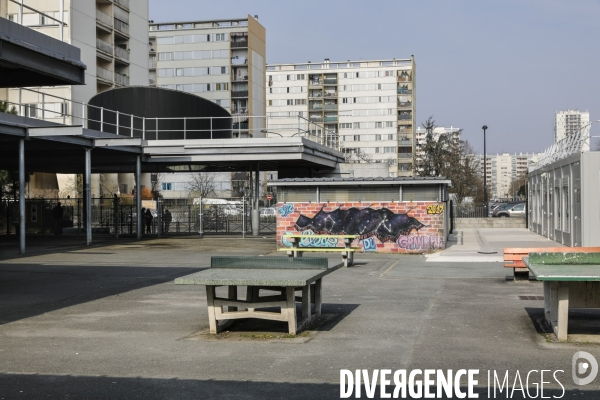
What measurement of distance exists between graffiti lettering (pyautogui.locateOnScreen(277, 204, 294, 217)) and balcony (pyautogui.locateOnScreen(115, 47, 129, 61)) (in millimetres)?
49679

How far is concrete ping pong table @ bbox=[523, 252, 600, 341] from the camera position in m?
8.98

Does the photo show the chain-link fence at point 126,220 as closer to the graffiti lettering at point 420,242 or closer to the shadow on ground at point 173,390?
the graffiti lettering at point 420,242

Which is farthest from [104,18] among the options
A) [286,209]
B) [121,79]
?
[286,209]

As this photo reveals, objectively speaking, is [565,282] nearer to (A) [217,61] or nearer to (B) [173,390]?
(B) [173,390]

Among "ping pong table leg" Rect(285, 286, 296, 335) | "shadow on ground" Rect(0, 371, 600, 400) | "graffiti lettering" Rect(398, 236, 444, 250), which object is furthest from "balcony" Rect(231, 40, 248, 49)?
"shadow on ground" Rect(0, 371, 600, 400)

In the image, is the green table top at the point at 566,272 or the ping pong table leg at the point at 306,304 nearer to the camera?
the green table top at the point at 566,272

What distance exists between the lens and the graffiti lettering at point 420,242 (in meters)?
25.3

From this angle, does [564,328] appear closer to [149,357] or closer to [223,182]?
[149,357]

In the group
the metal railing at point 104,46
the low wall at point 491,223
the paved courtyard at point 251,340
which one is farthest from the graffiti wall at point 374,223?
the metal railing at point 104,46

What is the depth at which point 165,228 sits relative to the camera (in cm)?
3966

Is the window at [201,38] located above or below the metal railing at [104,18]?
above

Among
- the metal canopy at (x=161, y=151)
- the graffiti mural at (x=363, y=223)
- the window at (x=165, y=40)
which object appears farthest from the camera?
the window at (x=165, y=40)

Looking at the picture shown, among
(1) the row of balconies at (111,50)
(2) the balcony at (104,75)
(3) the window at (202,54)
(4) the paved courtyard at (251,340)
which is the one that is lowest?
(4) the paved courtyard at (251,340)

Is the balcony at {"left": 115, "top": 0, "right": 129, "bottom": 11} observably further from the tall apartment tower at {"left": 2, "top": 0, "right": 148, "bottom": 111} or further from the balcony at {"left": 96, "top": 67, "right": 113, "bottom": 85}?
the balcony at {"left": 96, "top": 67, "right": 113, "bottom": 85}
